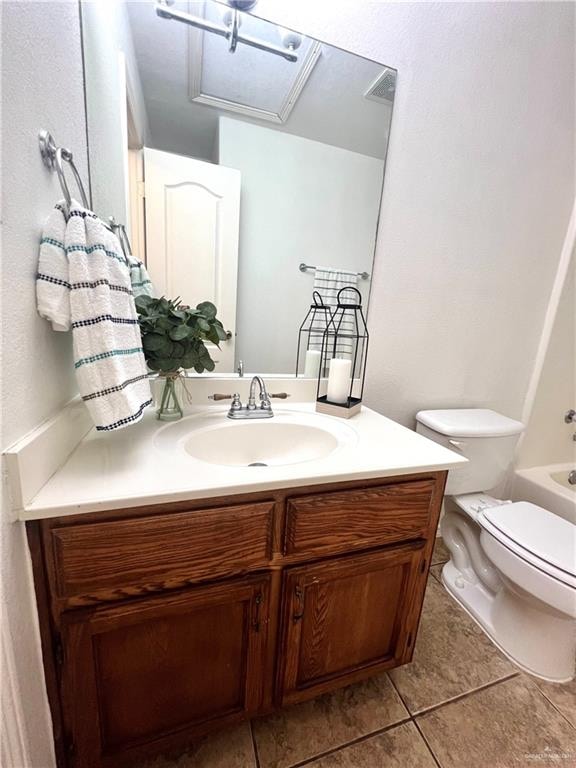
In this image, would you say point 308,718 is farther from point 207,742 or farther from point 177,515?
point 177,515

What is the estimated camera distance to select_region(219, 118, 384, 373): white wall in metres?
1.12

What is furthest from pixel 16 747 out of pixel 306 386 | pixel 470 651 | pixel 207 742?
pixel 470 651

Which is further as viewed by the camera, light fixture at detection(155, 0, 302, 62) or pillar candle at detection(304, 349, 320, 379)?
pillar candle at detection(304, 349, 320, 379)

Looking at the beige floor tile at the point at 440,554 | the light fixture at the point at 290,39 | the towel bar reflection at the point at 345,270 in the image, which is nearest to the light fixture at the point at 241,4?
the light fixture at the point at 290,39

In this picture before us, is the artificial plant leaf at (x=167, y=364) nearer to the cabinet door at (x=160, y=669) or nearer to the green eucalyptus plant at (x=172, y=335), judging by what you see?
the green eucalyptus plant at (x=172, y=335)

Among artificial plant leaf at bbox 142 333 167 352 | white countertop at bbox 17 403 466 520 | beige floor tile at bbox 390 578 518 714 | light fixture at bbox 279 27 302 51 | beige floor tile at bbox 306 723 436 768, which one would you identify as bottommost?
beige floor tile at bbox 390 578 518 714

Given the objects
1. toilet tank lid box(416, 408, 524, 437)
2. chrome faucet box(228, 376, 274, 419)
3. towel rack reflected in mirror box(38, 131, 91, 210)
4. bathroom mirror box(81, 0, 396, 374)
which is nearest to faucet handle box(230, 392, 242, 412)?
chrome faucet box(228, 376, 274, 419)

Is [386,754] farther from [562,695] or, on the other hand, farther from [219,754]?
[562,695]

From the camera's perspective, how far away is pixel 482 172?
1.40 metres

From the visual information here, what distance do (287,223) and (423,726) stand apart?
1642 millimetres

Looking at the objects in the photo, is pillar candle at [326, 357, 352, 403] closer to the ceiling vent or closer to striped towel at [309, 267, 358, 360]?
striped towel at [309, 267, 358, 360]

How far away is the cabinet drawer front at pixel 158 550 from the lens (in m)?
0.62

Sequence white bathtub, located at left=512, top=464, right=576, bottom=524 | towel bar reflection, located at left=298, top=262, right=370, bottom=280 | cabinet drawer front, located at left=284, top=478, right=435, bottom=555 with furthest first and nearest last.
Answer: white bathtub, located at left=512, top=464, right=576, bottom=524 → towel bar reflection, located at left=298, top=262, right=370, bottom=280 → cabinet drawer front, located at left=284, top=478, right=435, bottom=555

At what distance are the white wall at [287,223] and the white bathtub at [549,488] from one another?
1428 millimetres
